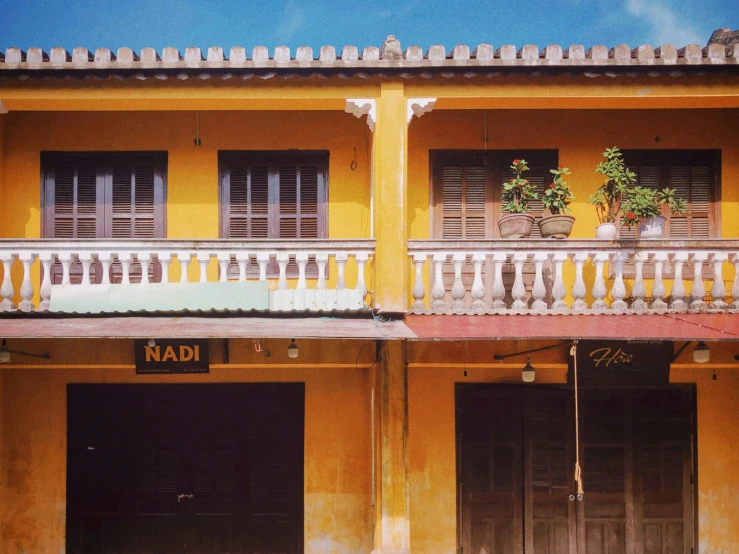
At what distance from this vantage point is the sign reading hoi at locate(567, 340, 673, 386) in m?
6.17

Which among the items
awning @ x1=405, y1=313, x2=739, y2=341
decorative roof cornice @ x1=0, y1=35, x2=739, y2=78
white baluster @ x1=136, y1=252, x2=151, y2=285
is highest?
decorative roof cornice @ x1=0, y1=35, x2=739, y2=78

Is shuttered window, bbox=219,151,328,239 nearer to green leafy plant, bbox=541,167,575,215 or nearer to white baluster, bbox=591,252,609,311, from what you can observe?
green leafy plant, bbox=541,167,575,215

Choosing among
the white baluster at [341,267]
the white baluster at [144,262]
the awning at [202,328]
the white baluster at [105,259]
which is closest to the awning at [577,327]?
the awning at [202,328]

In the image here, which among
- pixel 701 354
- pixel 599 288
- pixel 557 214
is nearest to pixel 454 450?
pixel 599 288

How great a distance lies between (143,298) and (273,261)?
6.14 feet

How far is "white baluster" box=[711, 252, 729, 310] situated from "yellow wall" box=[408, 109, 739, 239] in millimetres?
1676

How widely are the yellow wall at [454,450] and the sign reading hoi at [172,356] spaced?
8.66ft

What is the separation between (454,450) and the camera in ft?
22.6

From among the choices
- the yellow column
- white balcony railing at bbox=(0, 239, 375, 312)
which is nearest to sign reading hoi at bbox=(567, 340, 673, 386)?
the yellow column

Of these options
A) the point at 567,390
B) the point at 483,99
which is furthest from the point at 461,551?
the point at 483,99

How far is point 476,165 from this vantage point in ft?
23.9

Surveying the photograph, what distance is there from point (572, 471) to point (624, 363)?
5.43ft

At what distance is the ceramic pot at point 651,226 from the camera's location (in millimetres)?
6129

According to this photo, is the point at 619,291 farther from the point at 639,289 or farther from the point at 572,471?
the point at 572,471
